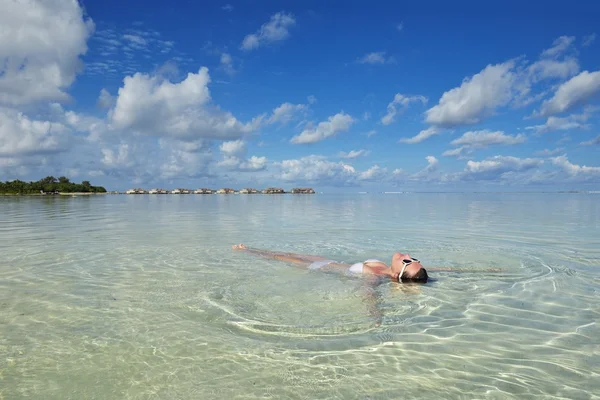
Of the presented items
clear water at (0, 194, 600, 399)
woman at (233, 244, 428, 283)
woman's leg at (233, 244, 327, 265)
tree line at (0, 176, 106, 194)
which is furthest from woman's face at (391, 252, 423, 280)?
tree line at (0, 176, 106, 194)

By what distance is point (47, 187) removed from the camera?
130 metres

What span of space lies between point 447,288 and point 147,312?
5910mm

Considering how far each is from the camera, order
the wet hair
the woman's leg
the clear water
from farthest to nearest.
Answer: the woman's leg
the wet hair
the clear water

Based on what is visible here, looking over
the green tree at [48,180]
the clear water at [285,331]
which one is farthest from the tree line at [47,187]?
the clear water at [285,331]

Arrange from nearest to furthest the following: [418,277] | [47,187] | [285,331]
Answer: [285,331] < [418,277] < [47,187]

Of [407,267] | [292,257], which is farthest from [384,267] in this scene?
[292,257]

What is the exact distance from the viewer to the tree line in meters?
116

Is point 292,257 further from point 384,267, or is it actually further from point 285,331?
point 285,331

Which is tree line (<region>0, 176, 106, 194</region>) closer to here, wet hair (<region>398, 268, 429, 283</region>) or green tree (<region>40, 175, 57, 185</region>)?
green tree (<region>40, 175, 57, 185</region>)

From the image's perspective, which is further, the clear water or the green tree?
the green tree

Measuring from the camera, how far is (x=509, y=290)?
746 cm

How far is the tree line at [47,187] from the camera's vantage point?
116 m

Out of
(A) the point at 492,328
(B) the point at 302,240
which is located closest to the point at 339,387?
(A) the point at 492,328

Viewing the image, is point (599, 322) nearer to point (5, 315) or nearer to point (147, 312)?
point (147, 312)
